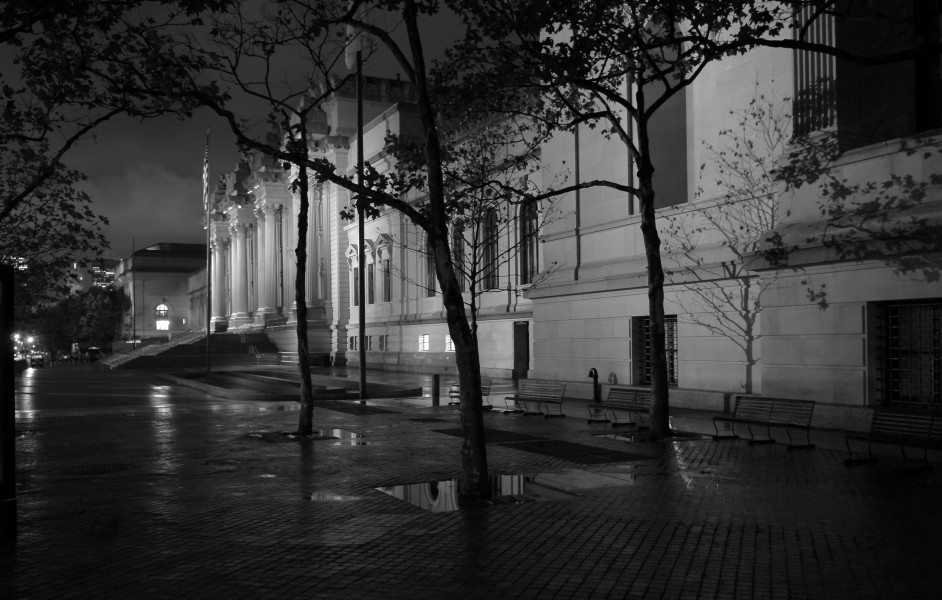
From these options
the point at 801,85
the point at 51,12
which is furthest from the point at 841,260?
the point at 51,12

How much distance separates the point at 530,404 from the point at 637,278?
4.81 m

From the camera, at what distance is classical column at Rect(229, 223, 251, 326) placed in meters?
93.2

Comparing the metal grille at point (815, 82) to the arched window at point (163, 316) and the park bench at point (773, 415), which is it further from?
the arched window at point (163, 316)

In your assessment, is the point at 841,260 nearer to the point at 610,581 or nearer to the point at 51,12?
the point at 610,581

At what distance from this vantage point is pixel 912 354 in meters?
17.3

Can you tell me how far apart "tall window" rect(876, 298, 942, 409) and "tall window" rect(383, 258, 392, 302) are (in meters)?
42.9

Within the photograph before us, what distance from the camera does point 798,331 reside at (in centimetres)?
1906

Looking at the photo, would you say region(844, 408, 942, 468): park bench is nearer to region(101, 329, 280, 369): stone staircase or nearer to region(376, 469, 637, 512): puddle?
region(376, 469, 637, 512): puddle

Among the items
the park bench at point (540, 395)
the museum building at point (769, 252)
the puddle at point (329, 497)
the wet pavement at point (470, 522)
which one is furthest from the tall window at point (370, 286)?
the puddle at point (329, 497)

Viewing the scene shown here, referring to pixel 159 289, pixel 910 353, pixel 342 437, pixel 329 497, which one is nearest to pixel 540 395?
pixel 342 437

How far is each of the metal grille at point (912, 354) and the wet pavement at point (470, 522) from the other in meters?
1.51

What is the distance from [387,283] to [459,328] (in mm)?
48502

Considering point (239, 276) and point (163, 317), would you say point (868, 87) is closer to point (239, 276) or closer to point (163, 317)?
point (239, 276)

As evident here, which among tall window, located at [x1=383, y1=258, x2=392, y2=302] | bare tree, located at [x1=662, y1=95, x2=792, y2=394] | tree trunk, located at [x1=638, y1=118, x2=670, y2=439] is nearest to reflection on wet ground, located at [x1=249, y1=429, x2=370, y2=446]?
tree trunk, located at [x1=638, y1=118, x2=670, y2=439]
